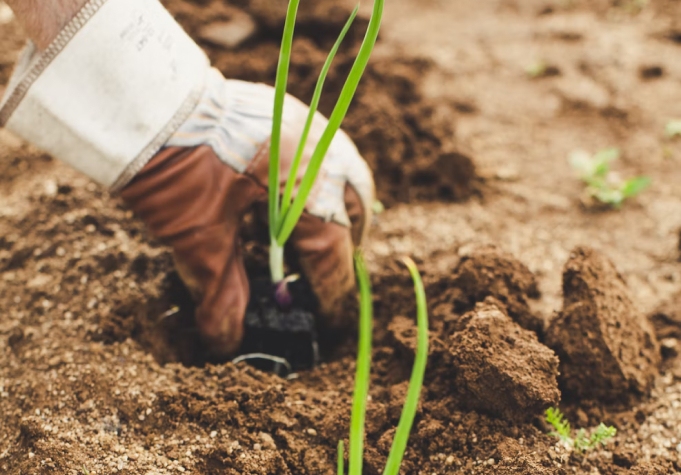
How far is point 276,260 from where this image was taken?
1361 mm

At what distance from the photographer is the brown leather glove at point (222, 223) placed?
4.04ft

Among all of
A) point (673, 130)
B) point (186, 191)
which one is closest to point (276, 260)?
point (186, 191)

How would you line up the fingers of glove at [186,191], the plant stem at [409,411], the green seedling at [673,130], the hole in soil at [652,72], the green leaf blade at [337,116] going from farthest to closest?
the hole in soil at [652,72] → the green seedling at [673,130] → the fingers of glove at [186,191] → the green leaf blade at [337,116] → the plant stem at [409,411]

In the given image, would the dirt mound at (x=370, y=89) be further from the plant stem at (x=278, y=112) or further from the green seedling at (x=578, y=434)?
the green seedling at (x=578, y=434)

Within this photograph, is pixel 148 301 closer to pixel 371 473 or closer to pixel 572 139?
pixel 371 473

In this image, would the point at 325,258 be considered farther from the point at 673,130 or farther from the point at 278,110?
the point at 673,130

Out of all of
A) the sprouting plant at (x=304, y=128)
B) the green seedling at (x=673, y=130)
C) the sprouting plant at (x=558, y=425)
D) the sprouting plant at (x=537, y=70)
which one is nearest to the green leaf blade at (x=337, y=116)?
the sprouting plant at (x=304, y=128)

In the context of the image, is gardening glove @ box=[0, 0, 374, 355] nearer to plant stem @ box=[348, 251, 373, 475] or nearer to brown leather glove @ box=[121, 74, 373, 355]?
brown leather glove @ box=[121, 74, 373, 355]

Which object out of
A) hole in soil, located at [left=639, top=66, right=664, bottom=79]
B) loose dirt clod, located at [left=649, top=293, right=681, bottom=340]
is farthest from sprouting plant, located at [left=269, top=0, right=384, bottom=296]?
hole in soil, located at [left=639, top=66, right=664, bottom=79]

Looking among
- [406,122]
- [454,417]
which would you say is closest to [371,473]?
[454,417]

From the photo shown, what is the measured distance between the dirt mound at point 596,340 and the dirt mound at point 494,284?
68 millimetres

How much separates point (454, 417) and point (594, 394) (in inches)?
12.6

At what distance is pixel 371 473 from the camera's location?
1.16m

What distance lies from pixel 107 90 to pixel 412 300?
0.82 m
